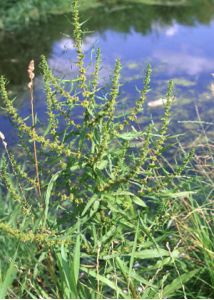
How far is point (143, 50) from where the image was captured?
8.75 metres

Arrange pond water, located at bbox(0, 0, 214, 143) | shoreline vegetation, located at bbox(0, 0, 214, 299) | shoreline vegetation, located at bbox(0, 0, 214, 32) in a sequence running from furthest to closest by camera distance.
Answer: shoreline vegetation, located at bbox(0, 0, 214, 32) < pond water, located at bbox(0, 0, 214, 143) < shoreline vegetation, located at bbox(0, 0, 214, 299)

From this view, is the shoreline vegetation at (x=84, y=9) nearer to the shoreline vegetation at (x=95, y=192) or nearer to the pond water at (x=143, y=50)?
the pond water at (x=143, y=50)

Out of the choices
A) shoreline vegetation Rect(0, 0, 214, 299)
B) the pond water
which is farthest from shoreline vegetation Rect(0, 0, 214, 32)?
shoreline vegetation Rect(0, 0, 214, 299)

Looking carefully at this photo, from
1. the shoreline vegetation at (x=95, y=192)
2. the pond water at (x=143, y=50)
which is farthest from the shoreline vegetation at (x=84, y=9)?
the shoreline vegetation at (x=95, y=192)

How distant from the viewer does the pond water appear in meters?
6.11

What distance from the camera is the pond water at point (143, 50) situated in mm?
6113

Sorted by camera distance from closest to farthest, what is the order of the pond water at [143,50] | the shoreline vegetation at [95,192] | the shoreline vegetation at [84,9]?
the shoreline vegetation at [95,192], the pond water at [143,50], the shoreline vegetation at [84,9]

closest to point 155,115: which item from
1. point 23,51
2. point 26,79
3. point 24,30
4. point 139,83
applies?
point 139,83

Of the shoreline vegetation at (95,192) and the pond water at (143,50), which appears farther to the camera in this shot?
the pond water at (143,50)

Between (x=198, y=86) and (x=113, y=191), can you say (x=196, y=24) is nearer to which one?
(x=198, y=86)

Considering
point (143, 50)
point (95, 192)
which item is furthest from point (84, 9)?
point (95, 192)

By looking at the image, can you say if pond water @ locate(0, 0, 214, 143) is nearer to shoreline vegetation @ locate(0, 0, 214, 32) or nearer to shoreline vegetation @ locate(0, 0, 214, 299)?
shoreline vegetation @ locate(0, 0, 214, 32)

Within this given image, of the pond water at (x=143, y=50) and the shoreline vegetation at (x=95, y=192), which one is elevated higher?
the shoreline vegetation at (x=95, y=192)

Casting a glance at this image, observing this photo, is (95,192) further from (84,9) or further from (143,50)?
(84,9)
